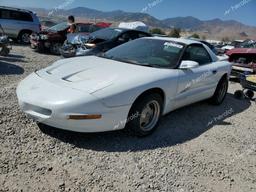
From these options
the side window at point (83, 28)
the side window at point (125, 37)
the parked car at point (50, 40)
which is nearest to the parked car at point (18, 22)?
the parked car at point (50, 40)

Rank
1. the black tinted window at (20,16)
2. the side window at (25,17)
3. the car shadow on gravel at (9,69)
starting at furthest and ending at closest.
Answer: the side window at (25,17), the black tinted window at (20,16), the car shadow on gravel at (9,69)

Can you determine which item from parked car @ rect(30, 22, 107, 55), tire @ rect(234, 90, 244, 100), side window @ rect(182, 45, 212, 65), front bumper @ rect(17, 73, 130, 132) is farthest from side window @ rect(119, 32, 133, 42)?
front bumper @ rect(17, 73, 130, 132)

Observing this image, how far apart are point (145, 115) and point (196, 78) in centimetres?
138

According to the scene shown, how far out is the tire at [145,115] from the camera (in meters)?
4.25

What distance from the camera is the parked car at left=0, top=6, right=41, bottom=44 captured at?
1616 cm

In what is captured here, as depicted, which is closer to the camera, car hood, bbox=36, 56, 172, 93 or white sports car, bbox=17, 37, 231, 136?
white sports car, bbox=17, 37, 231, 136

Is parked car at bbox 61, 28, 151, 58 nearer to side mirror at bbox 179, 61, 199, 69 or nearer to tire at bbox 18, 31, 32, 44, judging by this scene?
side mirror at bbox 179, 61, 199, 69

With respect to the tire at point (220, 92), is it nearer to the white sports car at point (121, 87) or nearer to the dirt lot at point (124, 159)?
the white sports car at point (121, 87)

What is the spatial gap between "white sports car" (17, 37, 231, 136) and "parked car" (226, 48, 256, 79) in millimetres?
4457

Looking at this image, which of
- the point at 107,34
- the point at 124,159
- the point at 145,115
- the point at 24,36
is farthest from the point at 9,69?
the point at 24,36

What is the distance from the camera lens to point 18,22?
53.6 feet

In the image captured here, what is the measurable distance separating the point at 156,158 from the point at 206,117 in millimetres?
2262

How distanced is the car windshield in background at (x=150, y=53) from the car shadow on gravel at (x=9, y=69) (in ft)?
12.1

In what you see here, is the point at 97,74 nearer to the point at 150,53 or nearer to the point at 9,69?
the point at 150,53
